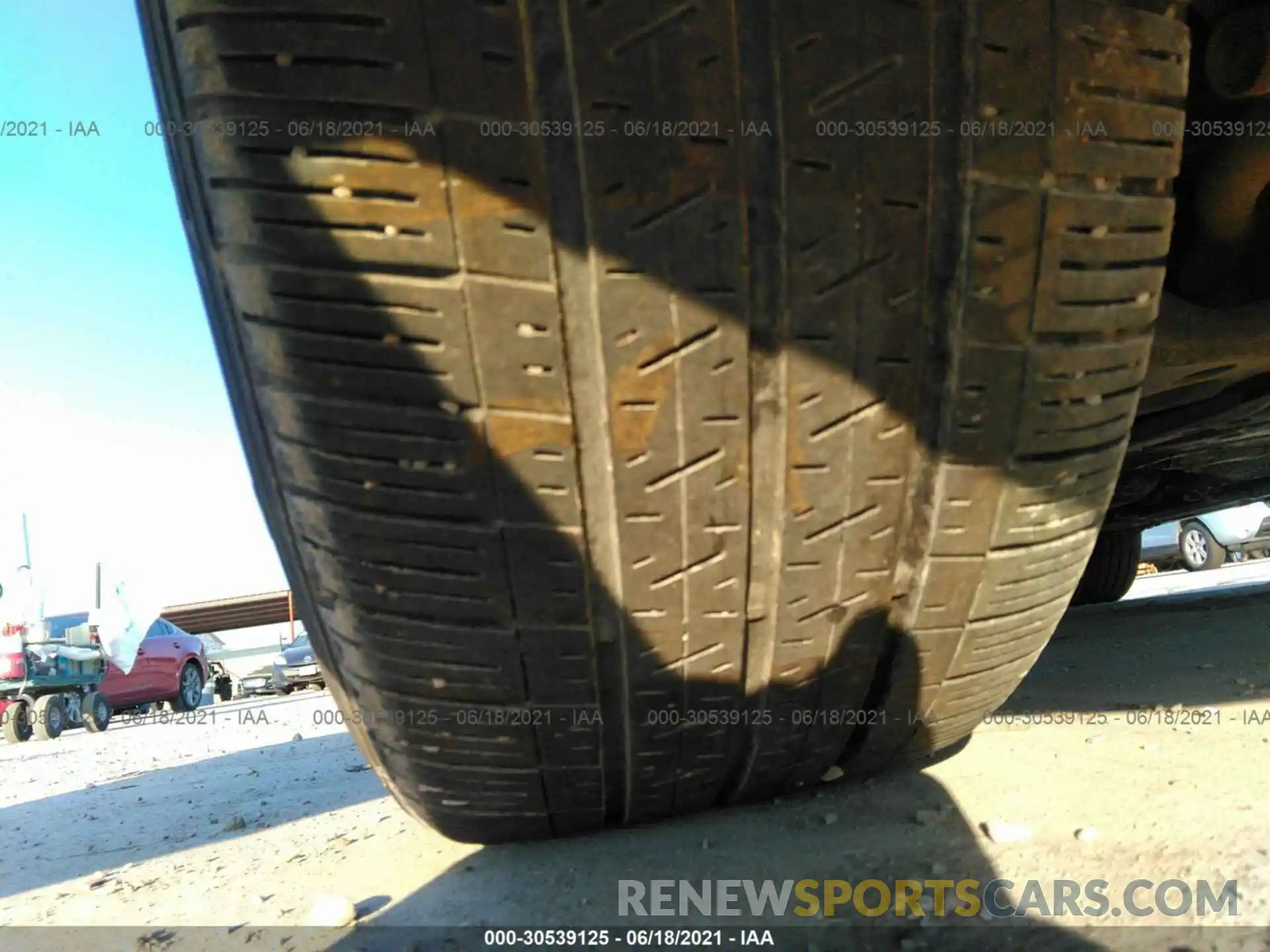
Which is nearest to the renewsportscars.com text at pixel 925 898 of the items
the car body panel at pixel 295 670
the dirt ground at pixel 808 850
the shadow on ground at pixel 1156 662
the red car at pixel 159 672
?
the dirt ground at pixel 808 850

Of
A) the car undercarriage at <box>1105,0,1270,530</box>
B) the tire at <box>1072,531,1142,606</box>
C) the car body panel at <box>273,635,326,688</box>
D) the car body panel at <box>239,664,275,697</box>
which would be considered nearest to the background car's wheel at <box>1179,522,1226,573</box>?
the tire at <box>1072,531,1142,606</box>

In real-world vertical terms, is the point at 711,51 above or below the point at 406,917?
above

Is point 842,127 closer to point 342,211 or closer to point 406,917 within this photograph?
point 342,211

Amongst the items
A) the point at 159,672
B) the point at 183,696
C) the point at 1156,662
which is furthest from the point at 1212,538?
the point at 183,696

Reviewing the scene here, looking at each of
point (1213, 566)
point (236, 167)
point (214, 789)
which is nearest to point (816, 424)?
point (236, 167)

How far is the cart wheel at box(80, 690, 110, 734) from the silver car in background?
10.5 m

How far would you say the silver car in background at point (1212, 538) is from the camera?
352 inches

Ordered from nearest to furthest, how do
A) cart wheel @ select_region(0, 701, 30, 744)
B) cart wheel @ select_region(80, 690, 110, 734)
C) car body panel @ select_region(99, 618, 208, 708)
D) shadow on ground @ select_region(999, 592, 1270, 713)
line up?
shadow on ground @ select_region(999, 592, 1270, 713) < cart wheel @ select_region(0, 701, 30, 744) < cart wheel @ select_region(80, 690, 110, 734) < car body panel @ select_region(99, 618, 208, 708)

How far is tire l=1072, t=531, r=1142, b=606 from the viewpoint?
3871 mm

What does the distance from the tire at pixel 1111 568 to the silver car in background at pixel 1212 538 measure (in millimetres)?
5313

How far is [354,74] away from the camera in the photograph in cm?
72

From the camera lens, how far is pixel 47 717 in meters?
7.46

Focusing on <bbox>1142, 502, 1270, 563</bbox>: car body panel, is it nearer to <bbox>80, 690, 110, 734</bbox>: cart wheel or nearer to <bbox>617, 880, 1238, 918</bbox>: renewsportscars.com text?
<bbox>617, 880, 1238, 918</bbox>: renewsportscars.com text

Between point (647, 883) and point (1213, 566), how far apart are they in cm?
1106
